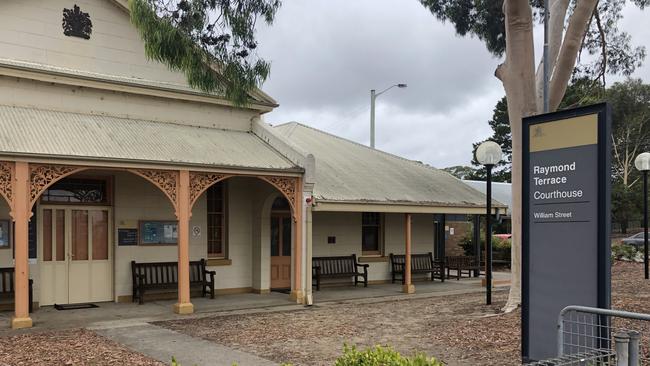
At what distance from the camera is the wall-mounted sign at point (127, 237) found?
527 inches

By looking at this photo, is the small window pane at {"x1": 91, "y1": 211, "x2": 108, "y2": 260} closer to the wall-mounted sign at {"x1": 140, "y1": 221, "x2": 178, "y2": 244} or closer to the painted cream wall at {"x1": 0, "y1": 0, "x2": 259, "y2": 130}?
the wall-mounted sign at {"x1": 140, "y1": 221, "x2": 178, "y2": 244}

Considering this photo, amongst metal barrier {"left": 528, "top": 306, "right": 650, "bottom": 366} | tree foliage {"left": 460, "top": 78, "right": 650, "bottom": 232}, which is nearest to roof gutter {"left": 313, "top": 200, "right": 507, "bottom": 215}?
metal barrier {"left": 528, "top": 306, "right": 650, "bottom": 366}

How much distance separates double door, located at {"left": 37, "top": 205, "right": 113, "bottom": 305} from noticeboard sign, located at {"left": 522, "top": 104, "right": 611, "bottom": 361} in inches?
388

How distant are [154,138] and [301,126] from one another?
26.8ft

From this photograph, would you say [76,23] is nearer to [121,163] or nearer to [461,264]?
[121,163]

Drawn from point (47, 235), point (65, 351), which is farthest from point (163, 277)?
point (65, 351)

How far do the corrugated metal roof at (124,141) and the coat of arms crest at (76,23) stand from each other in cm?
180

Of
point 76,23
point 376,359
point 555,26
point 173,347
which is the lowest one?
point 173,347

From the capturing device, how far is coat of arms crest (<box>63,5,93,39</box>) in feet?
42.1

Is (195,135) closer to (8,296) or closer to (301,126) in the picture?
(8,296)

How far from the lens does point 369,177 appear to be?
1694 cm

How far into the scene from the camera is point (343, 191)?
1493cm

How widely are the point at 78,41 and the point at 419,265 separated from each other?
11.5 meters

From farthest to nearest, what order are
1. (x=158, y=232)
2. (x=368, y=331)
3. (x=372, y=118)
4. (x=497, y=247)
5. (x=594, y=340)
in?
(x=372, y=118)
(x=497, y=247)
(x=158, y=232)
(x=368, y=331)
(x=594, y=340)
